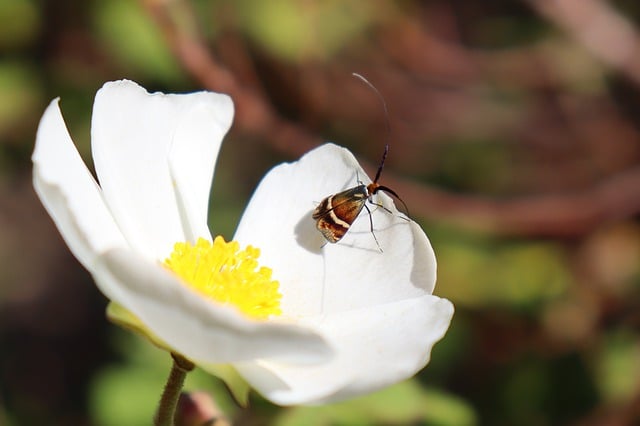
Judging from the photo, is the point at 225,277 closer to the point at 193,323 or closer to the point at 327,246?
the point at 327,246

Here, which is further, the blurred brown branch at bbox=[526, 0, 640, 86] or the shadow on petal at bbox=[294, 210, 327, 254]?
the blurred brown branch at bbox=[526, 0, 640, 86]

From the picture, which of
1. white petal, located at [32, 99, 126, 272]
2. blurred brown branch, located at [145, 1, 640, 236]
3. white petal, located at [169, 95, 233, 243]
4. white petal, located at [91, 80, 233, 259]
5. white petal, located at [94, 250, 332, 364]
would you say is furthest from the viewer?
blurred brown branch, located at [145, 1, 640, 236]

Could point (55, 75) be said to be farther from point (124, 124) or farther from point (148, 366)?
point (124, 124)

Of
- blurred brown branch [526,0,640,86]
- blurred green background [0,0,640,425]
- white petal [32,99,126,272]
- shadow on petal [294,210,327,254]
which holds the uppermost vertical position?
white petal [32,99,126,272]

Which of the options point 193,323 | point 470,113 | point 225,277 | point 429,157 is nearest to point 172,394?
point 193,323

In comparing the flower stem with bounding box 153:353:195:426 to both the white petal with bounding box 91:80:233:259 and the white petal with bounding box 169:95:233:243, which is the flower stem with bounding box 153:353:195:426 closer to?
the white petal with bounding box 91:80:233:259

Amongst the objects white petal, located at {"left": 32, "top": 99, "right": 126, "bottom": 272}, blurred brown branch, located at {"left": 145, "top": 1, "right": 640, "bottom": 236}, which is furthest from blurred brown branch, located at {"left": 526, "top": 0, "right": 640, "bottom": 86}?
white petal, located at {"left": 32, "top": 99, "right": 126, "bottom": 272}

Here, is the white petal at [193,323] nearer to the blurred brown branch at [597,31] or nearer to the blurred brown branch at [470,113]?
the blurred brown branch at [470,113]
